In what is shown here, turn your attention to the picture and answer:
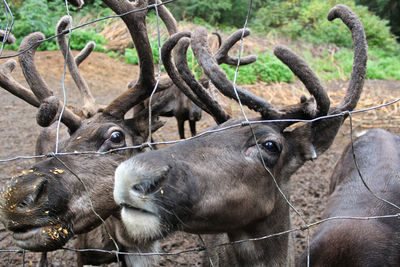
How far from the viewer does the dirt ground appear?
4.57 metres

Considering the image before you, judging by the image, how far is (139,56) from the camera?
10.5 ft

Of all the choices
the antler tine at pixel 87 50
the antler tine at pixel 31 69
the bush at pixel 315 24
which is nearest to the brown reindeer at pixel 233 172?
the antler tine at pixel 31 69

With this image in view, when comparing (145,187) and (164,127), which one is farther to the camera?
(164,127)

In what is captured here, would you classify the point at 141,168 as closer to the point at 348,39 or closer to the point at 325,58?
the point at 325,58

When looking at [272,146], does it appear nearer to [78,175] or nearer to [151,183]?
[151,183]

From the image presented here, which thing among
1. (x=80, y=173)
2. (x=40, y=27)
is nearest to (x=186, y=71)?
(x=80, y=173)

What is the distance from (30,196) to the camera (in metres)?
2.18

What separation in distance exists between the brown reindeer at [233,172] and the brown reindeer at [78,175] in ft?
2.04

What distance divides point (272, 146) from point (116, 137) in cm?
133

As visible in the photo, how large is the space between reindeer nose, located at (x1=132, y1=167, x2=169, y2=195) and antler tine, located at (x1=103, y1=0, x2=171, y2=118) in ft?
5.16

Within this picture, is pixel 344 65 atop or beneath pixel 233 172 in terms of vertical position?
beneath

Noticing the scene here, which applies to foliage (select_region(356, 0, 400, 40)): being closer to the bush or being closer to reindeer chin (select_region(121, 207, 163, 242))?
the bush

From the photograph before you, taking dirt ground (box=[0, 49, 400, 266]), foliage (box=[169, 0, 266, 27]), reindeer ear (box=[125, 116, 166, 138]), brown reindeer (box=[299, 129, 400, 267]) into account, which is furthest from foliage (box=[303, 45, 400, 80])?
reindeer ear (box=[125, 116, 166, 138])

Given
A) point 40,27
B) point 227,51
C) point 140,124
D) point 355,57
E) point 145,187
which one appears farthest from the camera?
point 40,27
